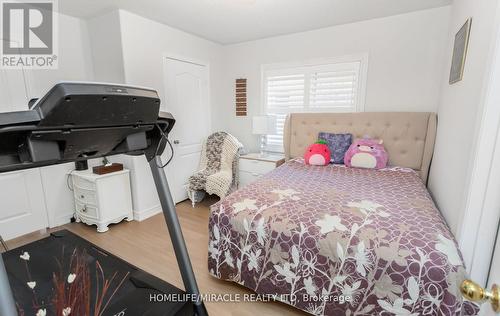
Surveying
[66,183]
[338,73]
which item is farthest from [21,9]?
[338,73]

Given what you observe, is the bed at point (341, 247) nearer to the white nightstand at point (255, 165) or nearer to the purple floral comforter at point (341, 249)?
the purple floral comforter at point (341, 249)

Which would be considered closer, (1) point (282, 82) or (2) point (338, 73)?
(2) point (338, 73)

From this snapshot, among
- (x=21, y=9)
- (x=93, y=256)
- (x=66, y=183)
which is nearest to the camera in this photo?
(x=93, y=256)

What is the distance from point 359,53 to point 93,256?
3.27 m

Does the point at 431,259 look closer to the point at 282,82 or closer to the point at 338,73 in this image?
the point at 338,73

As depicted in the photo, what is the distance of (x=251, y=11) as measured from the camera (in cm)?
255

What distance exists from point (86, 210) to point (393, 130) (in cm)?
353

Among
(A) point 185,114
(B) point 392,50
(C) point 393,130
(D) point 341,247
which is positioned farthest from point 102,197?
(B) point 392,50

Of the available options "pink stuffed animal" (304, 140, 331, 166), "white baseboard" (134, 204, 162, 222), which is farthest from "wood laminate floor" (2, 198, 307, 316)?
"pink stuffed animal" (304, 140, 331, 166)

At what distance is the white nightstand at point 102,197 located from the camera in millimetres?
2537

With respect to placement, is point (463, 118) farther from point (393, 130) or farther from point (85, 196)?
point (85, 196)

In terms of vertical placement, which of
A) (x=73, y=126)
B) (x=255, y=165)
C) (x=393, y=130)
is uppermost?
(x=73, y=126)

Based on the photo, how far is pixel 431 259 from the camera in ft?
3.74

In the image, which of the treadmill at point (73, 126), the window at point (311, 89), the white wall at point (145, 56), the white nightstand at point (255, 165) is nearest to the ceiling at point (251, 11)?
the white wall at point (145, 56)
